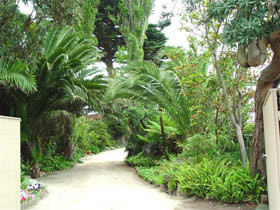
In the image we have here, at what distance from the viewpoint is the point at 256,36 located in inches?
181

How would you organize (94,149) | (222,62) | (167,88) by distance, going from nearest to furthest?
1. (222,62)
2. (167,88)
3. (94,149)

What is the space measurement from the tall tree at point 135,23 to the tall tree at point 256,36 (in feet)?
37.1

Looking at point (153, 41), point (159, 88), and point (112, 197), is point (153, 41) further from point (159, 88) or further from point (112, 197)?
point (112, 197)

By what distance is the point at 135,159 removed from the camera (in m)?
14.3

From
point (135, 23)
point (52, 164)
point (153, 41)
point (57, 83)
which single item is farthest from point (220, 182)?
point (153, 41)

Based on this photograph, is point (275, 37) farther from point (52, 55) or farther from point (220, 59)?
point (52, 55)

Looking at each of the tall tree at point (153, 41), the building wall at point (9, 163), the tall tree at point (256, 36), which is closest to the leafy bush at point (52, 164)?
the building wall at point (9, 163)

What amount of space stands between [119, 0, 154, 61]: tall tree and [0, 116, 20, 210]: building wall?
12483 mm

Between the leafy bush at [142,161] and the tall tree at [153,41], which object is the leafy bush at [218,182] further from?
the tall tree at [153,41]

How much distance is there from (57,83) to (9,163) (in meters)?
7.21

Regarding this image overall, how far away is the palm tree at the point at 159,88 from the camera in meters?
10.6

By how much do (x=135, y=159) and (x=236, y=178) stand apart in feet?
26.3

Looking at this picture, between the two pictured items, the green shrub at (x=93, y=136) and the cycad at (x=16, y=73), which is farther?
the green shrub at (x=93, y=136)

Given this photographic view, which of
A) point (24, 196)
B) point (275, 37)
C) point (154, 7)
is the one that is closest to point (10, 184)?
point (24, 196)
